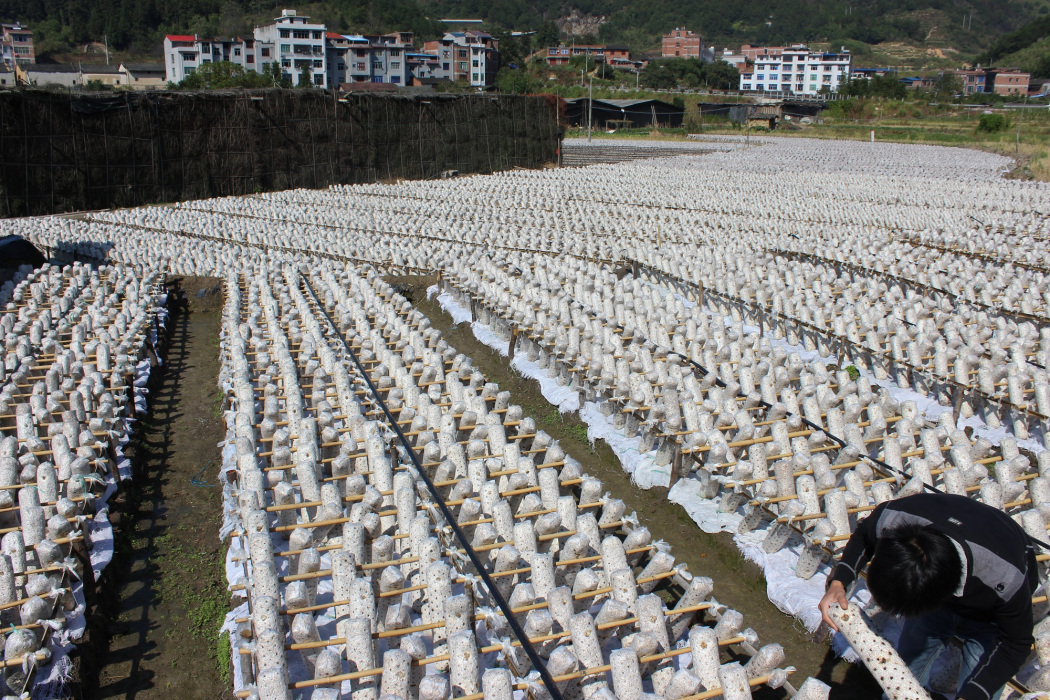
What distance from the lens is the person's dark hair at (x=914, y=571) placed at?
3000 millimetres

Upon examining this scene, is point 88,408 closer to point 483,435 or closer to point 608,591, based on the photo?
point 483,435

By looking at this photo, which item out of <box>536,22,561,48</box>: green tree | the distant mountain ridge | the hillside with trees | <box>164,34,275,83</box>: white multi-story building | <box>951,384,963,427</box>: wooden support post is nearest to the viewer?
<box>951,384,963,427</box>: wooden support post

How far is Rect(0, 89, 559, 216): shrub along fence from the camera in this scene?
846 inches

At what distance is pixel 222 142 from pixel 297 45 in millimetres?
61312

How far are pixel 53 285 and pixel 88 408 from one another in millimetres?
5544

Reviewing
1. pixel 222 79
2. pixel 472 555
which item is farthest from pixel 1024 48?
pixel 472 555

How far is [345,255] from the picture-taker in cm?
1466

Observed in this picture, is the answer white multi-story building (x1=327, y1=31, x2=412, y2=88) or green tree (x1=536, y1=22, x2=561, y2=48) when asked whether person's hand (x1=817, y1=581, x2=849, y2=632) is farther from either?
→ green tree (x1=536, y1=22, x2=561, y2=48)

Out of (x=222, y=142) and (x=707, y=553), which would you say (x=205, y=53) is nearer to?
(x=222, y=142)

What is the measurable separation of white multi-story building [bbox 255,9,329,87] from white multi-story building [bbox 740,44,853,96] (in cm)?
6812

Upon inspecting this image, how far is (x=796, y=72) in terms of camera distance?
123 metres

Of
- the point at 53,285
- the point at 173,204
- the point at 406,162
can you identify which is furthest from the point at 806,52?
the point at 53,285

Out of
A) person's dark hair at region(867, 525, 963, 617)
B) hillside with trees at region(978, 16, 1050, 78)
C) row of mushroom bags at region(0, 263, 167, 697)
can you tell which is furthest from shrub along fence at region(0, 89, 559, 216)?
hillside with trees at region(978, 16, 1050, 78)

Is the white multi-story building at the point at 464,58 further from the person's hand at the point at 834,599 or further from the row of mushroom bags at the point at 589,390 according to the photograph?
the person's hand at the point at 834,599
